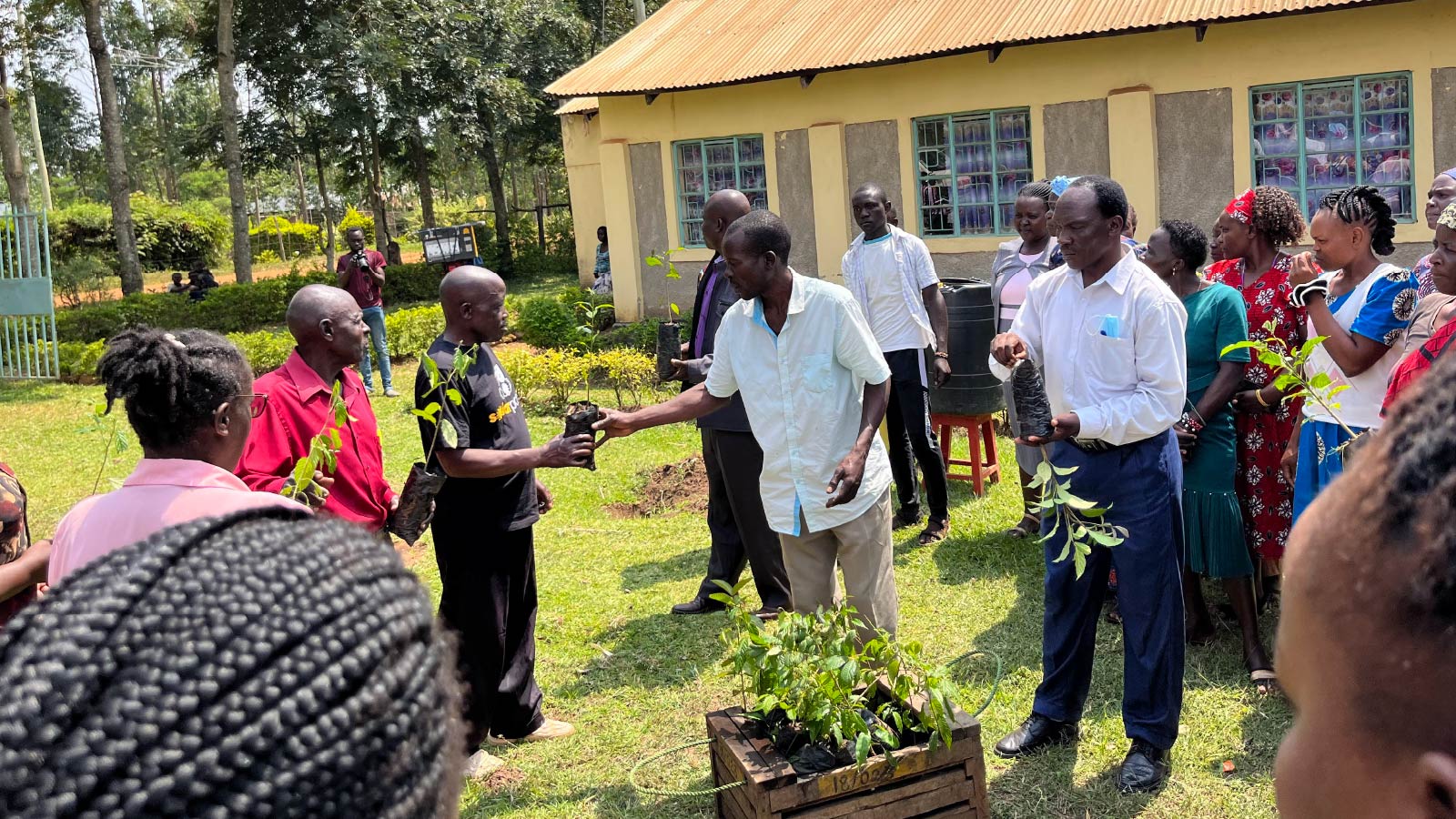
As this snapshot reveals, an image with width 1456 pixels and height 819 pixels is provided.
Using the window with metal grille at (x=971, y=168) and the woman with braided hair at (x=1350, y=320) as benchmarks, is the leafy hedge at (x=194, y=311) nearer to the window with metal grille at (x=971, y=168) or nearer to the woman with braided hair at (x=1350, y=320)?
the window with metal grille at (x=971, y=168)

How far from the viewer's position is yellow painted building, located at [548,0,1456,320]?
A: 11.8 meters

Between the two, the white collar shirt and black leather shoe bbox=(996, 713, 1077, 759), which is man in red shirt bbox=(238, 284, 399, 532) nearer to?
black leather shoe bbox=(996, 713, 1077, 759)

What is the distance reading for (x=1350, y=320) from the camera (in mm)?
4633

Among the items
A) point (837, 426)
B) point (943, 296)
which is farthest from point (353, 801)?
point (943, 296)

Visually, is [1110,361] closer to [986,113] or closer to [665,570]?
[665,570]

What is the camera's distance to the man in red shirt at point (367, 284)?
1350cm

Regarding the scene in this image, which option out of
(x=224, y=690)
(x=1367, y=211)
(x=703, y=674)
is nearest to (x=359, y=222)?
(x=703, y=674)

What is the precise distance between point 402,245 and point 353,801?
45.1 metres

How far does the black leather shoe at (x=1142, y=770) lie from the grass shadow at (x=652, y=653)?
80.0 inches

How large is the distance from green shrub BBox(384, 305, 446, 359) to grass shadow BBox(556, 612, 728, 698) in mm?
10985

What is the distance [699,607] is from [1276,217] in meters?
3.36

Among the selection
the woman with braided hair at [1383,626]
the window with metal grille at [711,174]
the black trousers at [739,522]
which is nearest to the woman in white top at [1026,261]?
the black trousers at [739,522]

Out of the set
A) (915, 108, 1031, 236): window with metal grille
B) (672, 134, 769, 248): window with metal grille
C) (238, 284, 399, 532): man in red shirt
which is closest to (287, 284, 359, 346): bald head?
(238, 284, 399, 532): man in red shirt

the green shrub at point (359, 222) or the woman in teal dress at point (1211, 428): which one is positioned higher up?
Result: the green shrub at point (359, 222)
